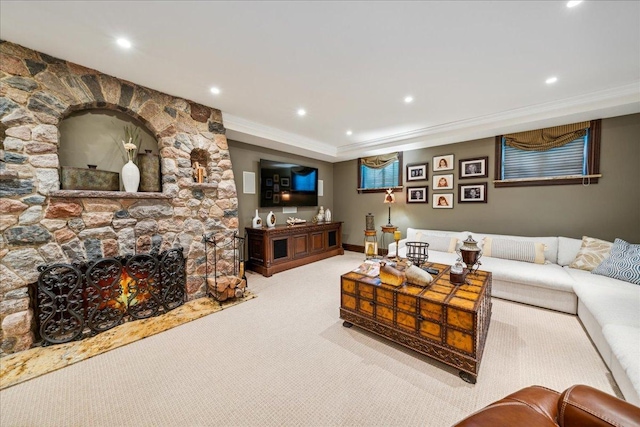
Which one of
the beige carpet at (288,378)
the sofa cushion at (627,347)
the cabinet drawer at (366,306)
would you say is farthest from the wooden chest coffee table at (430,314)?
the sofa cushion at (627,347)

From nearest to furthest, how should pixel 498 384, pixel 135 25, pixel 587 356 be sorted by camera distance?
pixel 498 384 < pixel 135 25 < pixel 587 356

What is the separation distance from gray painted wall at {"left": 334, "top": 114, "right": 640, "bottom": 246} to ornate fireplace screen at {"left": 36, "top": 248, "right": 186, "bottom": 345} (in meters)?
4.49

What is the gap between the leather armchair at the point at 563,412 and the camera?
78 cm

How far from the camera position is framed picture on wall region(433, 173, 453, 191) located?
15.3ft

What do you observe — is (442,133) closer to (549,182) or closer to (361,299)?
(549,182)

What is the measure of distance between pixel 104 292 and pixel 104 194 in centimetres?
102

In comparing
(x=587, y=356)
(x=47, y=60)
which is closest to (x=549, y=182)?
(x=587, y=356)

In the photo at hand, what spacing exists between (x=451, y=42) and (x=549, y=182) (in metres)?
3.20

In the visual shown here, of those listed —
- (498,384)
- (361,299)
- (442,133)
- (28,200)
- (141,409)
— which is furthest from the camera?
(442,133)

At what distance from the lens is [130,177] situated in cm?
266

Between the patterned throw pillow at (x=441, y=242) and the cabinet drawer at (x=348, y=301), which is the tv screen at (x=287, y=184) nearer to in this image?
the patterned throw pillow at (x=441, y=242)

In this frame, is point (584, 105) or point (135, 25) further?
point (584, 105)

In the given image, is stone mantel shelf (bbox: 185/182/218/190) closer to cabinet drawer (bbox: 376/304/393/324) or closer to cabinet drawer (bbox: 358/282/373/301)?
cabinet drawer (bbox: 358/282/373/301)

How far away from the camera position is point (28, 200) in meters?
2.12
